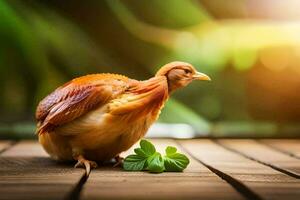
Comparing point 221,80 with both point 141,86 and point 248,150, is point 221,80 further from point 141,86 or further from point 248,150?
point 141,86

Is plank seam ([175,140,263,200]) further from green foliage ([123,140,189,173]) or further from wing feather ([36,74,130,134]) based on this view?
wing feather ([36,74,130,134])

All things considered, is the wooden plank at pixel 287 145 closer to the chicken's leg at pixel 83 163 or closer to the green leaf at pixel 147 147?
the green leaf at pixel 147 147

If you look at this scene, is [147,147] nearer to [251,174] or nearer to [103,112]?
[103,112]

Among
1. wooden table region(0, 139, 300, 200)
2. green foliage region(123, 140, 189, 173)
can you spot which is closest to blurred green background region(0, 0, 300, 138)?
wooden table region(0, 139, 300, 200)

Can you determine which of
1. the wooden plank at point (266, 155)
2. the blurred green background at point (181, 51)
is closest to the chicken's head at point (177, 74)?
the wooden plank at point (266, 155)

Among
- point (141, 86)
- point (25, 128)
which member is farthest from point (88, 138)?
point (25, 128)

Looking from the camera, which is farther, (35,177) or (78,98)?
(78,98)

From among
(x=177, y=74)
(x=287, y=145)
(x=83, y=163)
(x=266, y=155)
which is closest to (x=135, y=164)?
(x=83, y=163)
